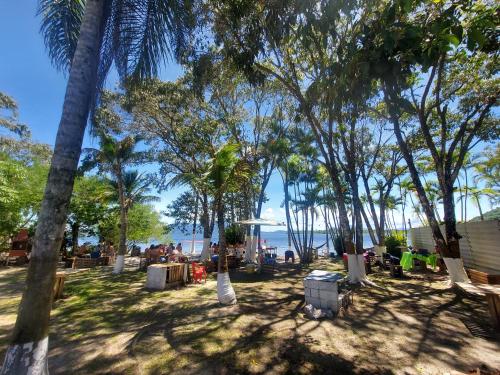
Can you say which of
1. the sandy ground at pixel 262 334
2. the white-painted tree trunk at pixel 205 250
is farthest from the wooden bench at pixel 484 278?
the white-painted tree trunk at pixel 205 250

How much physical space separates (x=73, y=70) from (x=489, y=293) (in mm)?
9227

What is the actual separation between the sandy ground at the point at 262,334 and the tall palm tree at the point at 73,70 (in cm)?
156

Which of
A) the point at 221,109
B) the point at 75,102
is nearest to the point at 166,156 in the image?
the point at 221,109

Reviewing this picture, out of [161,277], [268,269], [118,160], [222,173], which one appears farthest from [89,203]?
[222,173]

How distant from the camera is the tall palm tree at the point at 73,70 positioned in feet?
10.2

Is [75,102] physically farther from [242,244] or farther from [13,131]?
[13,131]

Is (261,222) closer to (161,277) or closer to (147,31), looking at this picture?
(161,277)

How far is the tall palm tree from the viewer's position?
3.11 m

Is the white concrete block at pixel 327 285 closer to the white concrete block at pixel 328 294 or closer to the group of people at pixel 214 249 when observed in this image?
the white concrete block at pixel 328 294

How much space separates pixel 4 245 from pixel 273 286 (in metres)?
19.4

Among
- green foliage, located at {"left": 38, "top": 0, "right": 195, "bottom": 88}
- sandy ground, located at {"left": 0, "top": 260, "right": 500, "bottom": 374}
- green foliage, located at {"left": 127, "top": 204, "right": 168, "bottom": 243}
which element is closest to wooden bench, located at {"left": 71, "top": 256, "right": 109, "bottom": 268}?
sandy ground, located at {"left": 0, "top": 260, "right": 500, "bottom": 374}

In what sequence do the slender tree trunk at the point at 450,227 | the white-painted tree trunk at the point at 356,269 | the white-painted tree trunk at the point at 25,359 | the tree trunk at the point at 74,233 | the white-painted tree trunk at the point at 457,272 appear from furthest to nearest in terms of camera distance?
the tree trunk at the point at 74,233, the white-painted tree trunk at the point at 356,269, the slender tree trunk at the point at 450,227, the white-painted tree trunk at the point at 457,272, the white-painted tree trunk at the point at 25,359

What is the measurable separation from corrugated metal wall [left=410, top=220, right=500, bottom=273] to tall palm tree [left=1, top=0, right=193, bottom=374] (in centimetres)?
1392

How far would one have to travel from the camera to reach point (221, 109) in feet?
62.6
